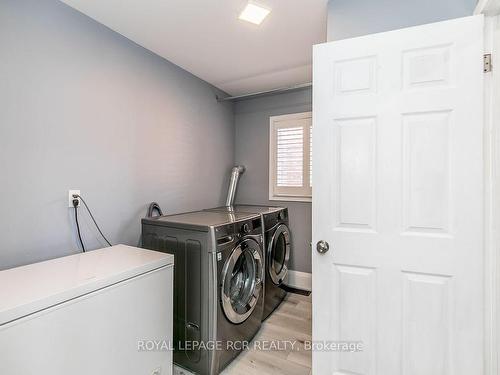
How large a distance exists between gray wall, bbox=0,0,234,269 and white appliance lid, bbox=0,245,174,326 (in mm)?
309

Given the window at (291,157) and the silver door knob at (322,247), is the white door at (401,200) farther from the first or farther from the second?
the window at (291,157)

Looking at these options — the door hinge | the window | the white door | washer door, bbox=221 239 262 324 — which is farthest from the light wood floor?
the door hinge

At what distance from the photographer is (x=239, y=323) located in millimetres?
1796

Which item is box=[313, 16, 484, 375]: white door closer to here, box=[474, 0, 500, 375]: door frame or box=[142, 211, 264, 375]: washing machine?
box=[474, 0, 500, 375]: door frame

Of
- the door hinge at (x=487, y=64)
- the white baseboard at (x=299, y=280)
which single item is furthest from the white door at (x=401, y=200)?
the white baseboard at (x=299, y=280)

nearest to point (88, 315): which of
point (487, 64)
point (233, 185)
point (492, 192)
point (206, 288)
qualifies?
point (206, 288)

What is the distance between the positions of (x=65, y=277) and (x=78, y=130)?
100 cm

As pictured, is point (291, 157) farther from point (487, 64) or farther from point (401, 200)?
point (487, 64)

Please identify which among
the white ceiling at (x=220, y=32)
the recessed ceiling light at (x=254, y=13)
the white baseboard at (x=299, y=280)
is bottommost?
the white baseboard at (x=299, y=280)

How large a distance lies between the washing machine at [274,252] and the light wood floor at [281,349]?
0.44ft

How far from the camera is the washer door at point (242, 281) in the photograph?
166cm

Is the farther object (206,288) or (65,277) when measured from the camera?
(206,288)

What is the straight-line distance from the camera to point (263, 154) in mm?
3193

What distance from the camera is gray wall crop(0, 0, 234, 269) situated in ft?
4.55
